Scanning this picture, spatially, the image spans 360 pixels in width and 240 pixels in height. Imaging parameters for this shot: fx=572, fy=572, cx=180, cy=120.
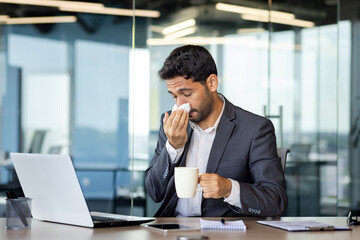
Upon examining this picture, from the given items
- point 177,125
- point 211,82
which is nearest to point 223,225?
point 177,125

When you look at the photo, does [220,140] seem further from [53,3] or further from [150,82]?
[53,3]

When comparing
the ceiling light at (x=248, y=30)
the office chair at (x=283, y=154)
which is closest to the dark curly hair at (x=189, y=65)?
the office chair at (x=283, y=154)

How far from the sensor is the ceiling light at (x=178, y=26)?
4.56 m

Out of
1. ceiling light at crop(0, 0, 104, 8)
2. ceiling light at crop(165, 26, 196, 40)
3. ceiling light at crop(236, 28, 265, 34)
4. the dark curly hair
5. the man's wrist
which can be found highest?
ceiling light at crop(0, 0, 104, 8)

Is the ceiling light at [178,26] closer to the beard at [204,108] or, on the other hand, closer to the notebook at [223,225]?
the beard at [204,108]

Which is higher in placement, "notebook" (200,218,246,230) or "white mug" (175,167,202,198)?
"white mug" (175,167,202,198)

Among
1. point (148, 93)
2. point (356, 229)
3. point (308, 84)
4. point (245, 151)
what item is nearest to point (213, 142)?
point (245, 151)

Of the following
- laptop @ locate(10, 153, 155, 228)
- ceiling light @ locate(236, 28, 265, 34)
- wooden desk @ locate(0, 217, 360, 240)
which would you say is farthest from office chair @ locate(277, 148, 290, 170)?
ceiling light @ locate(236, 28, 265, 34)

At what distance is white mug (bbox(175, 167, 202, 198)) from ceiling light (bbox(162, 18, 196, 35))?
2873mm

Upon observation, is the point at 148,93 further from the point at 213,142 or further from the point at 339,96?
the point at 213,142

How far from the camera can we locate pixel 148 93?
4516 mm

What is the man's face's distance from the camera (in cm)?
231

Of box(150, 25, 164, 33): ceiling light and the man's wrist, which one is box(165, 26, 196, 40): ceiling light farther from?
the man's wrist

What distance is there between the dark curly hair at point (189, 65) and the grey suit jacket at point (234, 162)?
0.21 m
